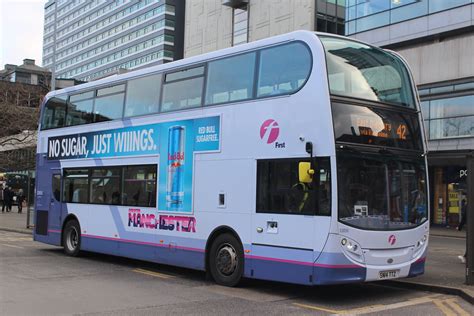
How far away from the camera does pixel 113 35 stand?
348ft

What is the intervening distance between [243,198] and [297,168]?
131 centimetres

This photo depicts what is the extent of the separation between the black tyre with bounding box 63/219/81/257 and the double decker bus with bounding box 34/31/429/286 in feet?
5.85

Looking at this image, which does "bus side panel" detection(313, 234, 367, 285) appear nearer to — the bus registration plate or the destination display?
the bus registration plate

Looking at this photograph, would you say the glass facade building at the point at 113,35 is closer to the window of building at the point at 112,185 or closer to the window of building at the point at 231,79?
the window of building at the point at 112,185

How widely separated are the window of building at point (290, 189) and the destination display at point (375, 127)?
63cm

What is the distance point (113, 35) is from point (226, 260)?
10261 cm

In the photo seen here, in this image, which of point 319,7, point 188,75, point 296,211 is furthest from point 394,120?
point 319,7

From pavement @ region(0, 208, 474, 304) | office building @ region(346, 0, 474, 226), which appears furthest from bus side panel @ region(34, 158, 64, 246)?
office building @ region(346, 0, 474, 226)

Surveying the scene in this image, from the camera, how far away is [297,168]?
8711 millimetres

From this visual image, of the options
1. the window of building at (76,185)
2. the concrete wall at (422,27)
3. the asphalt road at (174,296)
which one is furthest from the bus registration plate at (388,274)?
the concrete wall at (422,27)

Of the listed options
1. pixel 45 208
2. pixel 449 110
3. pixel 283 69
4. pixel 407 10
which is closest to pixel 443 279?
pixel 283 69

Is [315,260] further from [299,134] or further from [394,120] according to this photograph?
[394,120]

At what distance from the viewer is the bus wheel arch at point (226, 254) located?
9477mm

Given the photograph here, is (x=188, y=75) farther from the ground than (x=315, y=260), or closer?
farther from the ground
